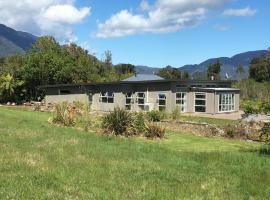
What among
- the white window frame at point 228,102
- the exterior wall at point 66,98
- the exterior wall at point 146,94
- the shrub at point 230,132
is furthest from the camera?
the exterior wall at point 66,98

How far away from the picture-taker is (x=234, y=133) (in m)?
23.8

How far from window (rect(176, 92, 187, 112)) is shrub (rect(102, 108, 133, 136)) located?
23.1 metres

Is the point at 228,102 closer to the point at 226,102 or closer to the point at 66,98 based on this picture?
the point at 226,102

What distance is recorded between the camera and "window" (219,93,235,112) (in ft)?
149

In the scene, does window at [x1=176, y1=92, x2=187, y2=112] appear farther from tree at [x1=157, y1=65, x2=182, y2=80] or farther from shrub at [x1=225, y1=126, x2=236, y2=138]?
tree at [x1=157, y1=65, x2=182, y2=80]

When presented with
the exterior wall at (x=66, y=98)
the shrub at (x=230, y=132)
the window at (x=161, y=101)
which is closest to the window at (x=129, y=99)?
the window at (x=161, y=101)

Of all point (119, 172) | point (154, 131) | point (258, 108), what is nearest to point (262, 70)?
point (154, 131)

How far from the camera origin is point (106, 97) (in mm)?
48469

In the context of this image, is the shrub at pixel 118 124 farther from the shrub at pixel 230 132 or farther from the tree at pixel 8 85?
the tree at pixel 8 85

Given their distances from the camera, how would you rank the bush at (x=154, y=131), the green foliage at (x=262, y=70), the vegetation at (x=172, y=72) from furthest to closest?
the vegetation at (x=172, y=72) < the green foliage at (x=262, y=70) < the bush at (x=154, y=131)

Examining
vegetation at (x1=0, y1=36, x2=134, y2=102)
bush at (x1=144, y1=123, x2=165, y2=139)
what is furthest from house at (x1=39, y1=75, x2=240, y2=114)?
bush at (x1=144, y1=123, x2=165, y2=139)

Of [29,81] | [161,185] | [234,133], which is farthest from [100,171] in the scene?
[29,81]

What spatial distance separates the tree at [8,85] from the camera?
55.0 meters

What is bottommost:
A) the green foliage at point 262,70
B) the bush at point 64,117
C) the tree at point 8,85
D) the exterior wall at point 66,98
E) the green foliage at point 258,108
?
the bush at point 64,117
